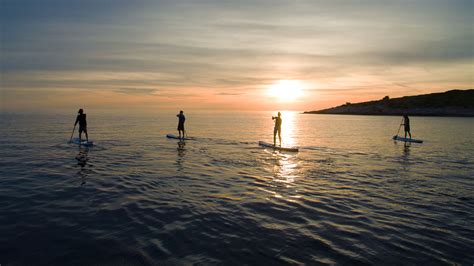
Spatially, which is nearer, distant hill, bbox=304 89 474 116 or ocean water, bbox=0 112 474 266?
ocean water, bbox=0 112 474 266

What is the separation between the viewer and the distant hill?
141 metres

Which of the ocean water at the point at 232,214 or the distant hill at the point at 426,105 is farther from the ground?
the distant hill at the point at 426,105

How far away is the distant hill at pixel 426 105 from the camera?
464 ft

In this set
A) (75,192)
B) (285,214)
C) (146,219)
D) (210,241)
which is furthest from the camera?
(75,192)

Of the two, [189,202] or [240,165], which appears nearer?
[189,202]

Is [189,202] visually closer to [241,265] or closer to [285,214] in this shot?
[285,214]

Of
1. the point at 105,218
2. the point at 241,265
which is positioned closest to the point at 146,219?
the point at 105,218

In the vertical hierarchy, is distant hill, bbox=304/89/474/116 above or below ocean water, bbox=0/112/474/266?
above

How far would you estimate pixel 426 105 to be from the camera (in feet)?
531

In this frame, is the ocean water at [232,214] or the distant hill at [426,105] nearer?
the ocean water at [232,214]

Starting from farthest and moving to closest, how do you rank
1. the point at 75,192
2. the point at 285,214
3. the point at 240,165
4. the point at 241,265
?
the point at 240,165 → the point at 75,192 → the point at 285,214 → the point at 241,265

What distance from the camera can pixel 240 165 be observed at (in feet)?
57.2

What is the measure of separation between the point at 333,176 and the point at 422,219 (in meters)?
5.93

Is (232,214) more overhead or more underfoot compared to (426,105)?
more underfoot
